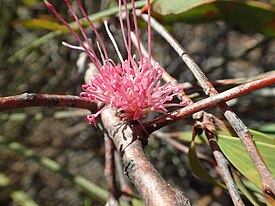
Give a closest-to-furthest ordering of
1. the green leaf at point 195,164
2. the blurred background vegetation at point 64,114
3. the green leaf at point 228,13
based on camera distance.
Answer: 1. the green leaf at point 195,164
2. the green leaf at point 228,13
3. the blurred background vegetation at point 64,114

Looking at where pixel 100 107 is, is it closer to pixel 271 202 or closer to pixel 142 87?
pixel 142 87

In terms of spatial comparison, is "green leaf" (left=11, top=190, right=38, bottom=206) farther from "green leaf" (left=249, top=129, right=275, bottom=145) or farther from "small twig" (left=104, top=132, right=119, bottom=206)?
"green leaf" (left=249, top=129, right=275, bottom=145)

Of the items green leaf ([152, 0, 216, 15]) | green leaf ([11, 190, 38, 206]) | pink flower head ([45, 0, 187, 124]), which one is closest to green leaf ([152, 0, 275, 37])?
green leaf ([152, 0, 216, 15])

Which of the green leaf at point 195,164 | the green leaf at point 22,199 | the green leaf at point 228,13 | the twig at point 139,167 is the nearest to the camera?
the twig at point 139,167

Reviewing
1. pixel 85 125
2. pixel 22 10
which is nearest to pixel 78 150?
pixel 85 125

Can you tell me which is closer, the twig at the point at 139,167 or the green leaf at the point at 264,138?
the twig at the point at 139,167

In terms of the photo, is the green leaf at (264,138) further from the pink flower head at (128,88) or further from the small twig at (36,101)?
the small twig at (36,101)

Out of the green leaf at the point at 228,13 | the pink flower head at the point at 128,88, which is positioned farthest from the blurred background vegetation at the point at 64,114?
the pink flower head at the point at 128,88
